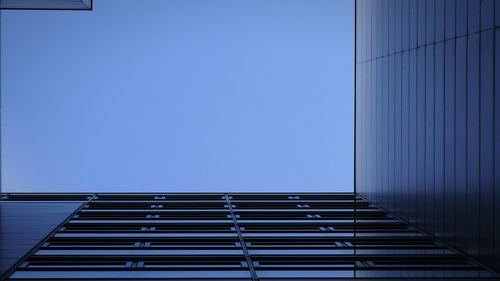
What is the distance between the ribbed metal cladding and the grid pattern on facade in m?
0.82

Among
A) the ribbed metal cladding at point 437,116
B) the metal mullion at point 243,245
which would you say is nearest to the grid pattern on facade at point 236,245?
the metal mullion at point 243,245

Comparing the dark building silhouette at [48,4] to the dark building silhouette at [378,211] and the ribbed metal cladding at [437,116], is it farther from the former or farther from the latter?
the ribbed metal cladding at [437,116]

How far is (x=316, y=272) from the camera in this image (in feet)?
56.4

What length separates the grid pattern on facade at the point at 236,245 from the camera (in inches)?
671

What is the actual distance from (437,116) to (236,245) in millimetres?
6083

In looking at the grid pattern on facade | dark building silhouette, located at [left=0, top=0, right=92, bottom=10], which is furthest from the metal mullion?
dark building silhouette, located at [left=0, top=0, right=92, bottom=10]

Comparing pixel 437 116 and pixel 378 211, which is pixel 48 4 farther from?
pixel 378 211

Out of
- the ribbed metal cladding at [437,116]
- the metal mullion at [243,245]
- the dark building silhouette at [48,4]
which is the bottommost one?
the metal mullion at [243,245]

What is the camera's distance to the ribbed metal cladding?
55.2 ft

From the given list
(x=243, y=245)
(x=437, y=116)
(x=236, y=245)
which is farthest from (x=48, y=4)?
(x=437, y=116)

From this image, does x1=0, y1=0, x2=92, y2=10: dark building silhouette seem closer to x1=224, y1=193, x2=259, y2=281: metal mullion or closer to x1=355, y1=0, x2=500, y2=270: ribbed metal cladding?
x1=224, y1=193, x2=259, y2=281: metal mullion

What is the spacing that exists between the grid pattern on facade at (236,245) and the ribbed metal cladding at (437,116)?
32.4 inches

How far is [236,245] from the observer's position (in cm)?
2083

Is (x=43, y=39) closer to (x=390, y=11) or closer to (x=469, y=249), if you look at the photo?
(x=390, y=11)
